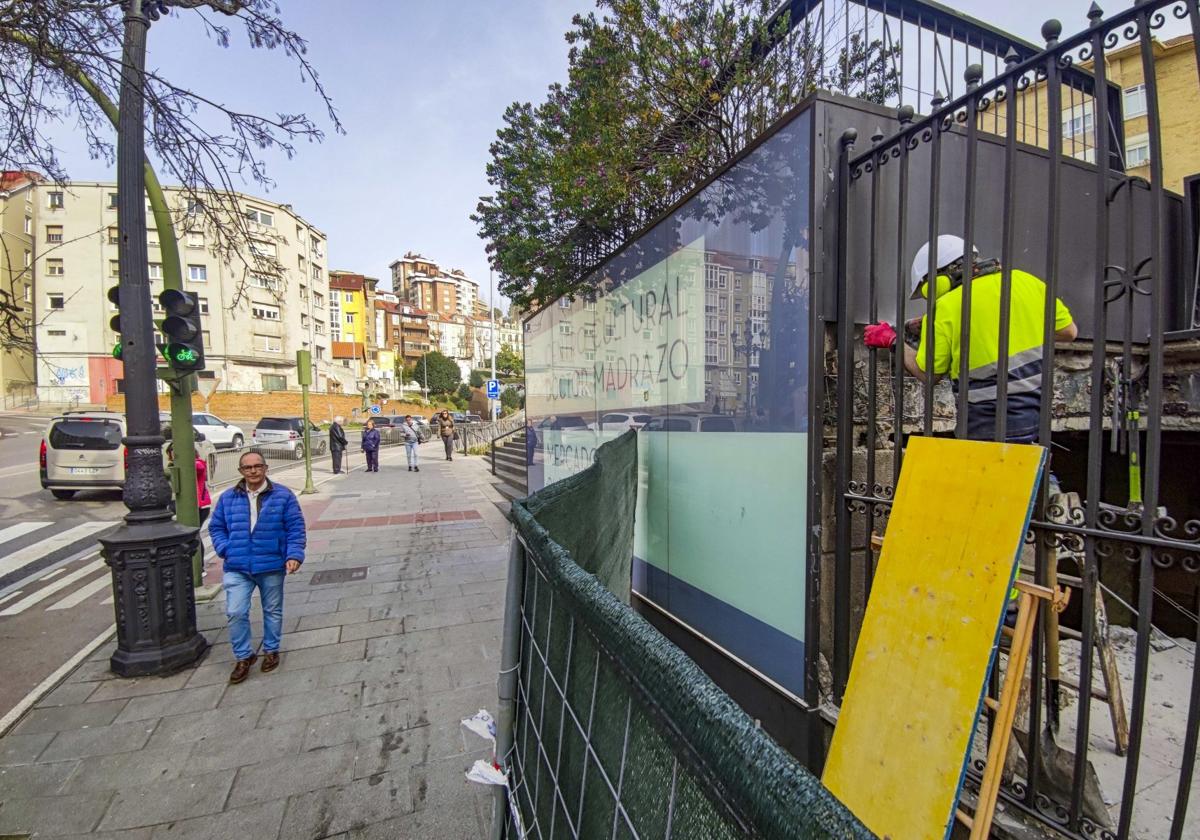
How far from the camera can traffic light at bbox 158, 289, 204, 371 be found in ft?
16.9

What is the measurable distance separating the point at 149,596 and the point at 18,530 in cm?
814

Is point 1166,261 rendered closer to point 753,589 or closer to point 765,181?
point 765,181

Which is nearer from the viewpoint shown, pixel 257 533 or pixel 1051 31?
pixel 1051 31

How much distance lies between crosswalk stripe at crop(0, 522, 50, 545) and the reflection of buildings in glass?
36.6ft

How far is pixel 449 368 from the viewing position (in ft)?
273

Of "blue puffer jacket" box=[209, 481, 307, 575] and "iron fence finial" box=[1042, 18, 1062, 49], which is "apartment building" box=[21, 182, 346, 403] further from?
"iron fence finial" box=[1042, 18, 1062, 49]

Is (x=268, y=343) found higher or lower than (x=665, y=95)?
higher

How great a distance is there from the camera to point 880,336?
8.21ft

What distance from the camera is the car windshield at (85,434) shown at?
37.9 feet

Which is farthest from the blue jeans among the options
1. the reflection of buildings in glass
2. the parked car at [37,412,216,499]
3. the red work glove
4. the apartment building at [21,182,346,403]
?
the apartment building at [21,182,346,403]

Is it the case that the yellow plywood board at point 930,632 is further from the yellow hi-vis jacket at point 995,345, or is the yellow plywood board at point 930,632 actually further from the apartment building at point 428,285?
the apartment building at point 428,285

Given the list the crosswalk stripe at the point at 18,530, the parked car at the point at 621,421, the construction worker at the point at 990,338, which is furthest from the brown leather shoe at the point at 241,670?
the crosswalk stripe at the point at 18,530

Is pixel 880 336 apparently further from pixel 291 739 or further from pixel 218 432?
pixel 218 432

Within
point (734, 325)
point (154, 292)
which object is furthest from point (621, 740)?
point (154, 292)
